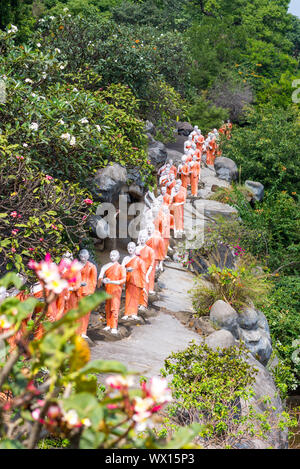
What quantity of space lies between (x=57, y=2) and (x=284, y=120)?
1219 cm

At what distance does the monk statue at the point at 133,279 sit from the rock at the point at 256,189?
11.0 m

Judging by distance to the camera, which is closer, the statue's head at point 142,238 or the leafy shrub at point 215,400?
the leafy shrub at point 215,400

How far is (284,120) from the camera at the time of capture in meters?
22.4

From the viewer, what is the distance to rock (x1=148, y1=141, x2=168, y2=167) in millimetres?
16220

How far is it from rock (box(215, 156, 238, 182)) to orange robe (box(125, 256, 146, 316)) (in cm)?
1237

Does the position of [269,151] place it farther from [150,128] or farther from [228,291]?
[228,291]

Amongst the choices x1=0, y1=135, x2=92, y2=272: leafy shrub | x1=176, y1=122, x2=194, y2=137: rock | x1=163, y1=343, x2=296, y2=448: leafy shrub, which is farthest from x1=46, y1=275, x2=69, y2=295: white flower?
x1=176, y1=122, x2=194, y2=137: rock

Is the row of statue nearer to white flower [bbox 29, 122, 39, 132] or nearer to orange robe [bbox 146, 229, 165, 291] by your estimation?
orange robe [bbox 146, 229, 165, 291]

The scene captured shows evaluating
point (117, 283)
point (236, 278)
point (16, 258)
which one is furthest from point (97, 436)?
point (236, 278)

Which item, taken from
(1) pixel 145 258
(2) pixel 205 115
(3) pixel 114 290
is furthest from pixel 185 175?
(2) pixel 205 115

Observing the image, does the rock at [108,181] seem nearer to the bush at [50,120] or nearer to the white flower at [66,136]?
the bush at [50,120]

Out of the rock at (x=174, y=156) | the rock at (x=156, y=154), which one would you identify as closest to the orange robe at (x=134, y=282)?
the rock at (x=156, y=154)

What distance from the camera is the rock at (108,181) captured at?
10227 millimetres
